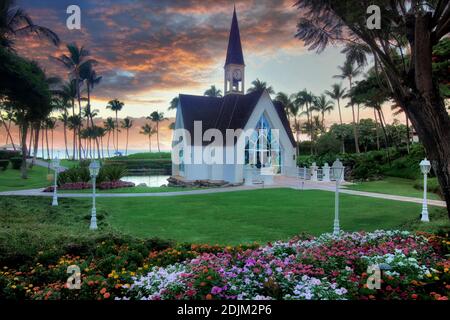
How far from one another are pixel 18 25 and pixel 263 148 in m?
19.3

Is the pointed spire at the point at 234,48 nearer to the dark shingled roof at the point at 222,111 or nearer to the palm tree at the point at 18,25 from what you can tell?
the dark shingled roof at the point at 222,111

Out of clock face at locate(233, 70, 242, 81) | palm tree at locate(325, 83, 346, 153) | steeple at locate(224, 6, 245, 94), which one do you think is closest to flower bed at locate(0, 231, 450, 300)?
steeple at locate(224, 6, 245, 94)

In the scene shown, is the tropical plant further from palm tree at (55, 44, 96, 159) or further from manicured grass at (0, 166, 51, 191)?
palm tree at (55, 44, 96, 159)

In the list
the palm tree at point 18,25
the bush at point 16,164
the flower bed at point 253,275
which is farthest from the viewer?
the bush at point 16,164

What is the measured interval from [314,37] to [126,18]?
5.00m

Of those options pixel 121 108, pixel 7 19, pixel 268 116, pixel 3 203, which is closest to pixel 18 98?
pixel 7 19

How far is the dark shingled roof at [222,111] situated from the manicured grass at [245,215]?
937 centimetres

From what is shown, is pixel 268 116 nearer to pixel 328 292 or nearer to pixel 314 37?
pixel 314 37

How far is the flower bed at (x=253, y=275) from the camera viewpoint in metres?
4.01

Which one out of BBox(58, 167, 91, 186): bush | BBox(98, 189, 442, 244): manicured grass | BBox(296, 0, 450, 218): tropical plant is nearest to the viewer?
BBox(296, 0, 450, 218): tropical plant

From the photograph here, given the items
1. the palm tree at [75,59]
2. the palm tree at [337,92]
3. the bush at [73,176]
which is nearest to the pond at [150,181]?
the bush at [73,176]

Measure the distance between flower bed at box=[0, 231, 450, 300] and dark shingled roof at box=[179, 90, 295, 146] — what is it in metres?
A: 18.6

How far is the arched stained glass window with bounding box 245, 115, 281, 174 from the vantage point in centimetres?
2541

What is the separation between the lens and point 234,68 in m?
28.3
